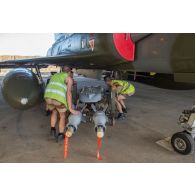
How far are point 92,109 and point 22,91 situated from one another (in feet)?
4.34

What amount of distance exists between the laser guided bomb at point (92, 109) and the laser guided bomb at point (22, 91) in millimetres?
809

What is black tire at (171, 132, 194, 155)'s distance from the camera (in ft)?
8.80

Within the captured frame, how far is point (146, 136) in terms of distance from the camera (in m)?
3.41

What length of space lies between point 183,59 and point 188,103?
350cm

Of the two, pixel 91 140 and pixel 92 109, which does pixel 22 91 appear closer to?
pixel 92 109

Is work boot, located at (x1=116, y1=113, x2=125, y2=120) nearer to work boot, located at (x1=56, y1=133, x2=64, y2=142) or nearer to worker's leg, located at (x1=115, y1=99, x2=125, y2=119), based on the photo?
worker's leg, located at (x1=115, y1=99, x2=125, y2=119)

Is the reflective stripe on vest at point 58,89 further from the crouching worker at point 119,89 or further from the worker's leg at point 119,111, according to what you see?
the worker's leg at point 119,111

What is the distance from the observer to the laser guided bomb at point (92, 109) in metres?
2.86

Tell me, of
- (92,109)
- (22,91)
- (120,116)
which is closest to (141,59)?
(92,109)

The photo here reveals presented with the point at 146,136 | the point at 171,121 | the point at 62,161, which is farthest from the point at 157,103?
the point at 62,161

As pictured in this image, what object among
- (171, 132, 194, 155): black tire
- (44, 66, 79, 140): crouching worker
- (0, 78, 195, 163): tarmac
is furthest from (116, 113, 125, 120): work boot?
(171, 132, 194, 155): black tire

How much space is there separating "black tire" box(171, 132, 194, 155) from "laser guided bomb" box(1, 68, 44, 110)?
2.46 meters

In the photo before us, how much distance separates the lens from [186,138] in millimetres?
2721

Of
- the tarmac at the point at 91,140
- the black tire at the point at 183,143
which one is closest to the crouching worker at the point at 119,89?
the tarmac at the point at 91,140
